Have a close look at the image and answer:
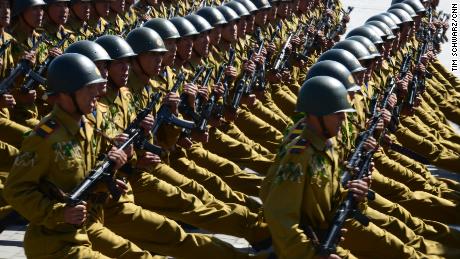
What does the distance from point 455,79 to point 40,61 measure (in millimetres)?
8828

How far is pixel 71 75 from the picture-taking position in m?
6.61

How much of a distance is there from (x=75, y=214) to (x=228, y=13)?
672cm

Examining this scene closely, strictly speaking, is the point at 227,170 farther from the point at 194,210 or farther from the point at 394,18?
the point at 394,18

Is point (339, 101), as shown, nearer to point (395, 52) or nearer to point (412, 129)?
point (412, 129)

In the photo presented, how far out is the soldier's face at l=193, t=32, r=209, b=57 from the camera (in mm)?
10586

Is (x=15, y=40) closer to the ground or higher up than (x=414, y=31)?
closer to the ground

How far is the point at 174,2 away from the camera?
15.8m

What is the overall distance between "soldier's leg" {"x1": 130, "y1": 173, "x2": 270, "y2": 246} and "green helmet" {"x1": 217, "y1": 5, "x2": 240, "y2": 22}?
417 centimetres

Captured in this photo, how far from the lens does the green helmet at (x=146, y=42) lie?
8703 millimetres

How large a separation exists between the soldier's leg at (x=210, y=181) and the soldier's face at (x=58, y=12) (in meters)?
2.33

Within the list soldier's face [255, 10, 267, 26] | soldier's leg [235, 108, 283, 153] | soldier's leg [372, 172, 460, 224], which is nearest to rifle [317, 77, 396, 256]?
soldier's leg [372, 172, 460, 224]

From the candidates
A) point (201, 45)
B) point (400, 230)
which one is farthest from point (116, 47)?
point (400, 230)

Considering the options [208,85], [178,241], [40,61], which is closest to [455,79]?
[208,85]

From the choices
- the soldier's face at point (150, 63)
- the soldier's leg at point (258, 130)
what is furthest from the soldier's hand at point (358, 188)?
the soldier's leg at point (258, 130)
